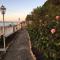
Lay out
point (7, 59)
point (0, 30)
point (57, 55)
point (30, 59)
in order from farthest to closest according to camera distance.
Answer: point (0, 30), point (7, 59), point (30, 59), point (57, 55)

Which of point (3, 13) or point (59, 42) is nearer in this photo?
point (59, 42)

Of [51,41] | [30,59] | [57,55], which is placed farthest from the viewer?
[30,59]

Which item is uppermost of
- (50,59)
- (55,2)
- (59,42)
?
(55,2)

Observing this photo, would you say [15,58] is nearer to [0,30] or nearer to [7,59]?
[7,59]

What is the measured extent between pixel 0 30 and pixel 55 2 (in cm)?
1651

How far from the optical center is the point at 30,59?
15.8 metres

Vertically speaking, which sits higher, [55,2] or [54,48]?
[55,2]

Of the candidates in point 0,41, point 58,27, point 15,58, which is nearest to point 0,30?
point 0,41

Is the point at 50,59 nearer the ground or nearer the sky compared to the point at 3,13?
nearer the ground

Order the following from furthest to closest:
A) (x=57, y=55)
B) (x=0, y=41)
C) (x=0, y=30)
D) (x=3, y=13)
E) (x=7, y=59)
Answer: (x=0, y=30)
(x=0, y=41)
(x=3, y=13)
(x=7, y=59)
(x=57, y=55)

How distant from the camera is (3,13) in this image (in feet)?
67.3

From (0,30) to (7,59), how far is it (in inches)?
589

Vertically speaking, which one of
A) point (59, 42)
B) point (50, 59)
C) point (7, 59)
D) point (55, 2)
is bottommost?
point (7, 59)

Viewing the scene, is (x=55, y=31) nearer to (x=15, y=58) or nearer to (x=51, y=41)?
(x=51, y=41)
